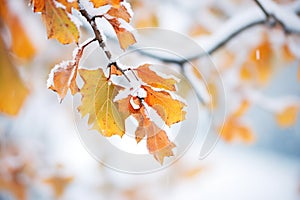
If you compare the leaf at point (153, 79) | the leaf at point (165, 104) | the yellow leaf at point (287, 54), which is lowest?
the leaf at point (165, 104)

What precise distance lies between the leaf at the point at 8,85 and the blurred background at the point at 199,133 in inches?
0.7

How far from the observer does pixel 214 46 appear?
0.68 meters

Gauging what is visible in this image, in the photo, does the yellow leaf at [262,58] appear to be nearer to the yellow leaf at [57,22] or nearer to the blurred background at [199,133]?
the blurred background at [199,133]

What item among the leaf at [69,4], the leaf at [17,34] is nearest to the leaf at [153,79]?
the leaf at [69,4]

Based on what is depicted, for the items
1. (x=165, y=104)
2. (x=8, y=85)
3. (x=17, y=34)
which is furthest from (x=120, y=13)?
(x=17, y=34)

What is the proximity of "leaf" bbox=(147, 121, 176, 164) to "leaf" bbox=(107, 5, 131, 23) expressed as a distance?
0.44 feet

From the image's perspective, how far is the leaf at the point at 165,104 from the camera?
391 mm

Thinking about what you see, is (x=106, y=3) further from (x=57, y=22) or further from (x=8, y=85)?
(x=8, y=85)

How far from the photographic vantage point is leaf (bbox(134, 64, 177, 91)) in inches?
15.5

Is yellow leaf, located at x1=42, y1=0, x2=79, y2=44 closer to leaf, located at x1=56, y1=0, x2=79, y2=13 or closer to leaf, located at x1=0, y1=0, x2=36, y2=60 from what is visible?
leaf, located at x1=56, y1=0, x2=79, y2=13

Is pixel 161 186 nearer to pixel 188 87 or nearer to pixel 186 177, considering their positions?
pixel 186 177

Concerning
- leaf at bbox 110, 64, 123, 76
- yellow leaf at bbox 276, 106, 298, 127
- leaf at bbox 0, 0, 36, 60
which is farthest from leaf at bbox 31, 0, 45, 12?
yellow leaf at bbox 276, 106, 298, 127


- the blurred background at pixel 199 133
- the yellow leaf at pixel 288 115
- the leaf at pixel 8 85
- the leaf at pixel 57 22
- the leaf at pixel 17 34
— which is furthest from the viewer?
the yellow leaf at pixel 288 115

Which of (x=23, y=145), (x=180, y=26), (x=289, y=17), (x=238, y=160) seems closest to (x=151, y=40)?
(x=289, y=17)
